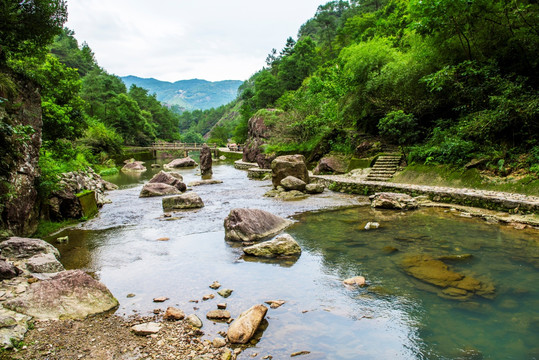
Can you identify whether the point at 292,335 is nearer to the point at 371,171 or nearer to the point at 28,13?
the point at 28,13

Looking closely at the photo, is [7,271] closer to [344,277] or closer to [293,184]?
[344,277]

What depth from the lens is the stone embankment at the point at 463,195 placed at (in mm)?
9219

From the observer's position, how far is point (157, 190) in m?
16.9

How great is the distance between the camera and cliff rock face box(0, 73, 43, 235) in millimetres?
7363

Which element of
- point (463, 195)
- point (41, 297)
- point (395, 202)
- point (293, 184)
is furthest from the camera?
point (293, 184)

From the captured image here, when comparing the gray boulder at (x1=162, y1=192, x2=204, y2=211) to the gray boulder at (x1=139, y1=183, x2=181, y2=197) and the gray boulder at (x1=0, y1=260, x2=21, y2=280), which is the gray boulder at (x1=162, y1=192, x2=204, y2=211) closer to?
the gray boulder at (x1=139, y1=183, x2=181, y2=197)

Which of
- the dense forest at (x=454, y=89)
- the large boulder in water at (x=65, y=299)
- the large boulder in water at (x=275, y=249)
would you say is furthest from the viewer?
the dense forest at (x=454, y=89)

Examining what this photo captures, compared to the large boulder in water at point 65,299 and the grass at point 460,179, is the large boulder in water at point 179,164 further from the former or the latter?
the large boulder in water at point 65,299

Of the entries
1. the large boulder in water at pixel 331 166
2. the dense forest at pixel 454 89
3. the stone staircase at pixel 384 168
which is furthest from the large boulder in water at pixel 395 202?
the large boulder in water at pixel 331 166

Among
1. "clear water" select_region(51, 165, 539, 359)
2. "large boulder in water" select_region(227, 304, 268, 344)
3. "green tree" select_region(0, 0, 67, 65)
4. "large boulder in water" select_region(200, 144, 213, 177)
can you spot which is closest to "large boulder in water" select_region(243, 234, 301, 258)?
"clear water" select_region(51, 165, 539, 359)

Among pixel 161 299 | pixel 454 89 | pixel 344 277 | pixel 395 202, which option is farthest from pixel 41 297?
pixel 454 89

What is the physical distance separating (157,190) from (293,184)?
23.6 ft

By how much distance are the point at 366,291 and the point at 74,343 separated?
14.2 ft

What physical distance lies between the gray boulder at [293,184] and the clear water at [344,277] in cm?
530
